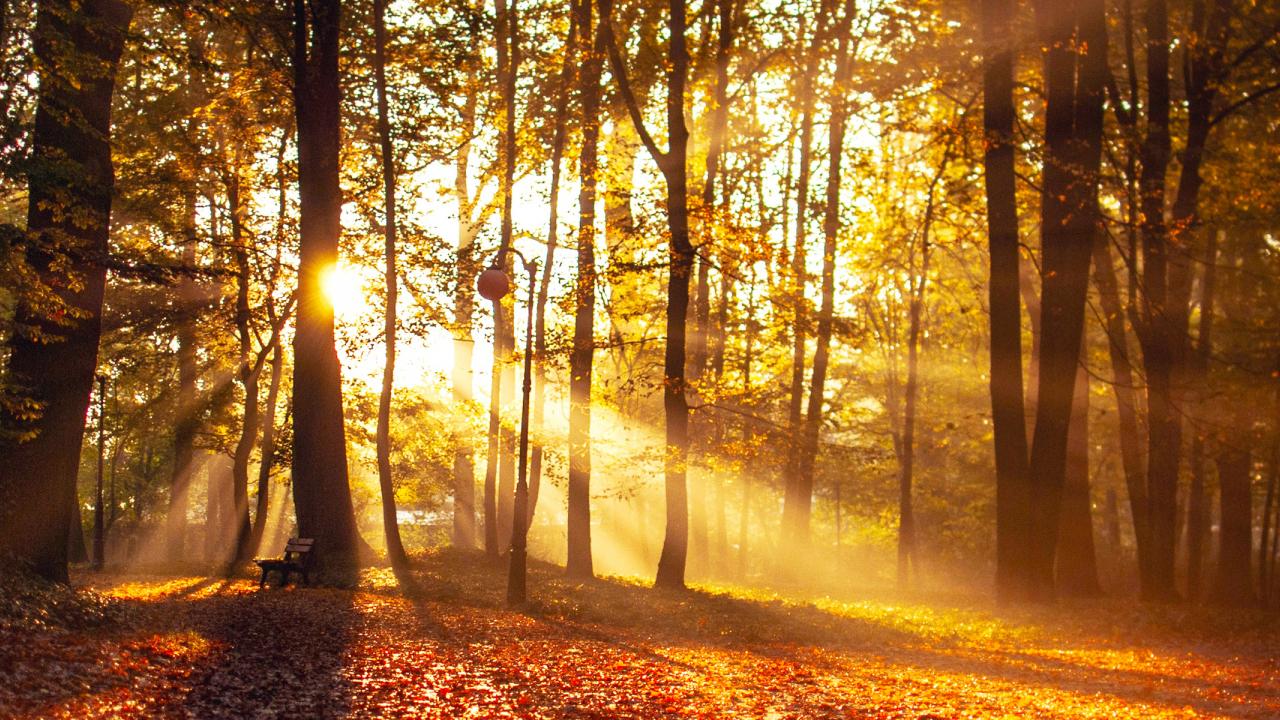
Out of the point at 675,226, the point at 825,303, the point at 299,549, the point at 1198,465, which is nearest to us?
the point at 299,549

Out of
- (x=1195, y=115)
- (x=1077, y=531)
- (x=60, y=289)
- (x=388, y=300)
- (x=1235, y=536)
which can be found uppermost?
(x=1195, y=115)

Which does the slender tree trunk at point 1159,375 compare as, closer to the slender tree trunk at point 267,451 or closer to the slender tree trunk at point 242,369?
the slender tree trunk at point 242,369

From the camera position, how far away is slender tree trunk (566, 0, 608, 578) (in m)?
20.2

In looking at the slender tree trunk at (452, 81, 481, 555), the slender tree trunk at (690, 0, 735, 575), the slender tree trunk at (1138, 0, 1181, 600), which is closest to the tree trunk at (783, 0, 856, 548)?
the slender tree trunk at (690, 0, 735, 575)

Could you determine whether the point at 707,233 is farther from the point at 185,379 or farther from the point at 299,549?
the point at 185,379

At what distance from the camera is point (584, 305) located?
67.5 feet

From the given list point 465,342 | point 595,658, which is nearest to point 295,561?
point 595,658

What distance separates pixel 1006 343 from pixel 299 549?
11851mm

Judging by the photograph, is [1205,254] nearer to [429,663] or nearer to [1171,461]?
[1171,461]

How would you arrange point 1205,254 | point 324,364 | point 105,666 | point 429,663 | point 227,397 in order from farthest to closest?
point 227,397, point 1205,254, point 324,364, point 429,663, point 105,666

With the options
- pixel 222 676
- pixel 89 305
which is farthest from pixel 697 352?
pixel 222 676

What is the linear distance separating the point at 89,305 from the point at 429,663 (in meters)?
6.50

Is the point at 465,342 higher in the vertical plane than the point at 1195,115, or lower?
lower

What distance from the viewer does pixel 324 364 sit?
17688mm
